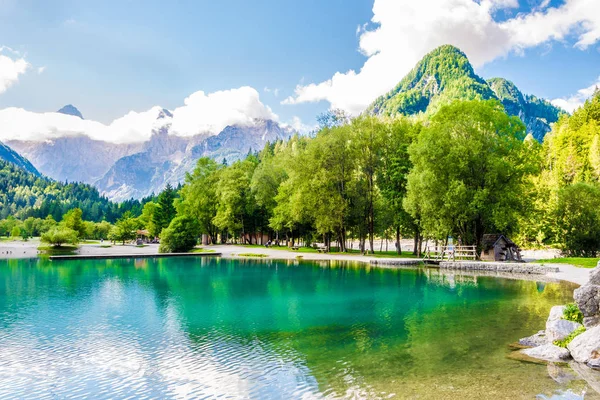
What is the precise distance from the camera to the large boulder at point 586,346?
1209 cm

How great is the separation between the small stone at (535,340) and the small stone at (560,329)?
8.2 inches

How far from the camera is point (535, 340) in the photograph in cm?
1440

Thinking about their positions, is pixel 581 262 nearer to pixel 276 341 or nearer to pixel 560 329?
pixel 560 329

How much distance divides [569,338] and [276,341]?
32.0ft

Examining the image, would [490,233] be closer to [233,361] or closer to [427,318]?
[427,318]

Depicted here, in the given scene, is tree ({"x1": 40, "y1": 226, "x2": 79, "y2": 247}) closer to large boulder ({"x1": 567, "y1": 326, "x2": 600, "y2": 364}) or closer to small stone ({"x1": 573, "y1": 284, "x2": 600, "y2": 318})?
small stone ({"x1": 573, "y1": 284, "x2": 600, "y2": 318})

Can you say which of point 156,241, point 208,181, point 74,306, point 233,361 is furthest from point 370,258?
point 156,241

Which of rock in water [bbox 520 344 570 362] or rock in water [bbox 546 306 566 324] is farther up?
rock in water [bbox 546 306 566 324]

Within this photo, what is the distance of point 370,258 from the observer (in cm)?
5103

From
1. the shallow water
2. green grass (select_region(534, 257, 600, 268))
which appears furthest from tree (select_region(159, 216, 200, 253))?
green grass (select_region(534, 257, 600, 268))

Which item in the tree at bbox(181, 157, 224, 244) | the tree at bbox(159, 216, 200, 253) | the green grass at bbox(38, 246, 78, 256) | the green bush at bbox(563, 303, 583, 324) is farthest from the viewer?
the tree at bbox(181, 157, 224, 244)

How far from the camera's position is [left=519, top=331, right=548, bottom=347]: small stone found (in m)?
14.2

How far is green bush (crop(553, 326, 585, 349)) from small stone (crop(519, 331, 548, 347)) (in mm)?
596

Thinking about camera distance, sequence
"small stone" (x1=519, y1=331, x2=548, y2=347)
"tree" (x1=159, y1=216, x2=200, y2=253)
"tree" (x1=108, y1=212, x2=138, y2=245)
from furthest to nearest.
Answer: "tree" (x1=108, y1=212, x2=138, y2=245) < "tree" (x1=159, y1=216, x2=200, y2=253) < "small stone" (x1=519, y1=331, x2=548, y2=347)
